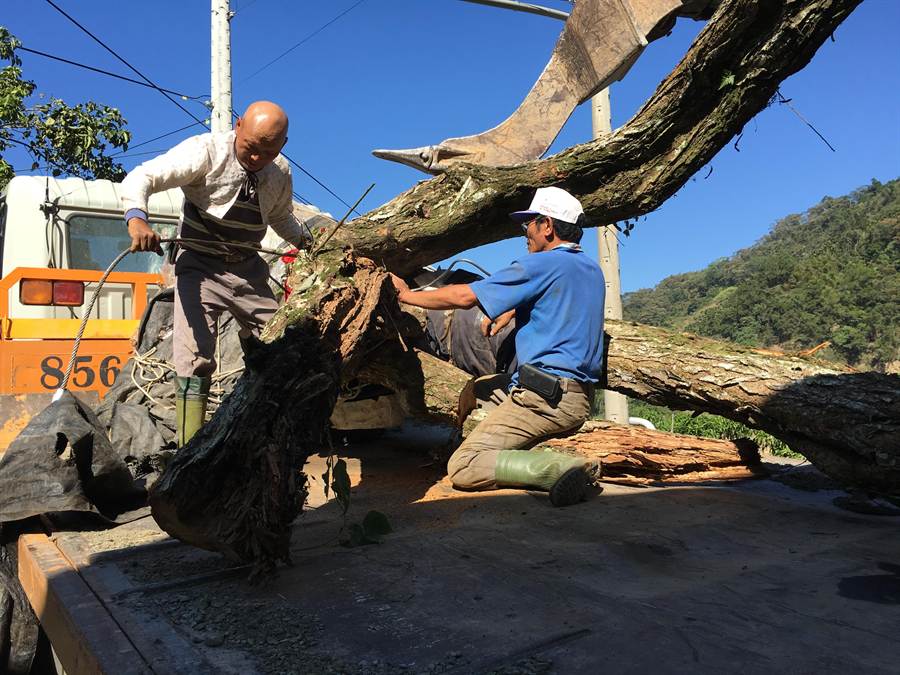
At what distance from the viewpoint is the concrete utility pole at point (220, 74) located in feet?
30.8

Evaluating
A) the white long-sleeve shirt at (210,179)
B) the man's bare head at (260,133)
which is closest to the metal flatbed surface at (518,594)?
the white long-sleeve shirt at (210,179)

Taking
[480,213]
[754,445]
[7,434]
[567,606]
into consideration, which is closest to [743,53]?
[480,213]

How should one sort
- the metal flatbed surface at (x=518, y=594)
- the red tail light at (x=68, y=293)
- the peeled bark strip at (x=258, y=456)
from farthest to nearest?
the red tail light at (x=68, y=293), the peeled bark strip at (x=258, y=456), the metal flatbed surface at (x=518, y=594)

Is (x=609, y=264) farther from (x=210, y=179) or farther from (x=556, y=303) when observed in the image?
(x=210, y=179)

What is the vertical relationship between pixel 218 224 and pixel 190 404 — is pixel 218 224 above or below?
above

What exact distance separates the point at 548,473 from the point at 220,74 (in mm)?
8196

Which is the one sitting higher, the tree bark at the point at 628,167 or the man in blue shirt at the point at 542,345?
the tree bark at the point at 628,167

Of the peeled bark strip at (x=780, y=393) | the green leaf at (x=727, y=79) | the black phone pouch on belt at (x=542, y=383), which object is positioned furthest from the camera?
the black phone pouch on belt at (x=542, y=383)

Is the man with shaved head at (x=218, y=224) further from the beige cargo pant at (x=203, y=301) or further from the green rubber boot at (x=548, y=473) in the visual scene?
the green rubber boot at (x=548, y=473)

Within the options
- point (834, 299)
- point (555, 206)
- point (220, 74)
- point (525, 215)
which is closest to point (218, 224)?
point (525, 215)

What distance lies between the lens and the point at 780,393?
3.39 metres

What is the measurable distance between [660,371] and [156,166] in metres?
2.83

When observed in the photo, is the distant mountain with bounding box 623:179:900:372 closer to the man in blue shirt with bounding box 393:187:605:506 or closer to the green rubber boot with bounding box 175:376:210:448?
the man in blue shirt with bounding box 393:187:605:506

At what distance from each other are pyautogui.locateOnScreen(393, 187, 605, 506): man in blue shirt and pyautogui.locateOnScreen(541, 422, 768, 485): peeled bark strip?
1.78 ft
